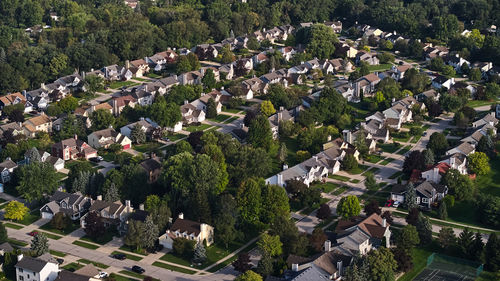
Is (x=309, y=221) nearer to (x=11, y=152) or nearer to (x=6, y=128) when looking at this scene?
(x=11, y=152)

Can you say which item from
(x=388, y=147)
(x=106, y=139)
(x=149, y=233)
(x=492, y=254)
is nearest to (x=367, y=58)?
(x=388, y=147)

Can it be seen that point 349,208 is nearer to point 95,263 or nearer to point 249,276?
point 249,276

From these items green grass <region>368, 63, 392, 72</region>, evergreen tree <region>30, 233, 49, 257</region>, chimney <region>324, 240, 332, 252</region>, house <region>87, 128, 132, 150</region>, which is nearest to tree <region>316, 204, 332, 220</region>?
chimney <region>324, 240, 332, 252</region>

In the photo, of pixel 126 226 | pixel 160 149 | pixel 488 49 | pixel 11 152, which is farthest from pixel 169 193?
pixel 488 49

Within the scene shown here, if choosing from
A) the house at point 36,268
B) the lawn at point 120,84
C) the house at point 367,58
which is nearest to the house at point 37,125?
the lawn at point 120,84

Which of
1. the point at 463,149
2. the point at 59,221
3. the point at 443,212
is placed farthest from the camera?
the point at 463,149
